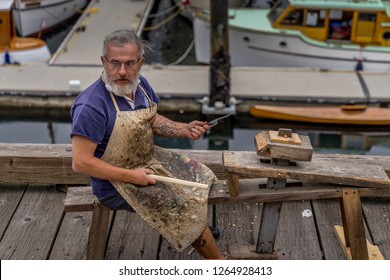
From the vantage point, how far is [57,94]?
1252 cm

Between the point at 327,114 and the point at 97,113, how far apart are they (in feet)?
31.7

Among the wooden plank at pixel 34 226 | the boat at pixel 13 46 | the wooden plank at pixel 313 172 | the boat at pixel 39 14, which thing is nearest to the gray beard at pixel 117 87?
the wooden plank at pixel 313 172

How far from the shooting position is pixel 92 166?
9.83 feet

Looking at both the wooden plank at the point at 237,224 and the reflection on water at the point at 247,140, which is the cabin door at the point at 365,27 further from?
the wooden plank at the point at 237,224

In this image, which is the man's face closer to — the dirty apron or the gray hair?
the gray hair

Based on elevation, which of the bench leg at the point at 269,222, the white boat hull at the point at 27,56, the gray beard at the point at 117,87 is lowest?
the white boat hull at the point at 27,56

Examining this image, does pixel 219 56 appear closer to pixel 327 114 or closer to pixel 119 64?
pixel 327 114

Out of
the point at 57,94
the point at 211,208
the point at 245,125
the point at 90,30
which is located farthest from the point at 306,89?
the point at 211,208

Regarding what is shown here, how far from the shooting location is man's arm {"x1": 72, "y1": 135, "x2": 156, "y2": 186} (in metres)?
2.96

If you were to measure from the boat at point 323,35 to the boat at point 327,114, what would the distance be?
2698 millimetres

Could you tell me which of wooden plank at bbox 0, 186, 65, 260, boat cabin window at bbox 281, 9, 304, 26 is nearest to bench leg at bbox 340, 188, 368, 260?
wooden plank at bbox 0, 186, 65, 260

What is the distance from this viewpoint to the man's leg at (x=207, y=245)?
11.0 ft

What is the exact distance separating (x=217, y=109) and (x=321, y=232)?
8038 mm

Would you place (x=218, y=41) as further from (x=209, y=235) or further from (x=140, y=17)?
(x=209, y=235)
